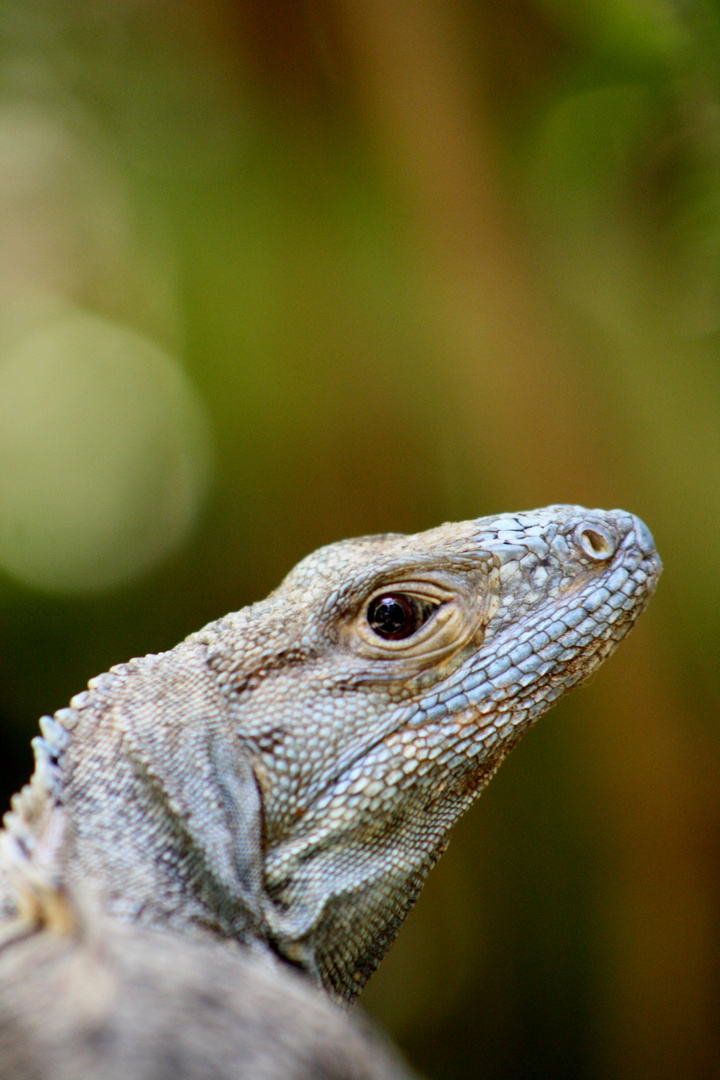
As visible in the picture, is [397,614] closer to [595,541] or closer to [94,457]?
[595,541]

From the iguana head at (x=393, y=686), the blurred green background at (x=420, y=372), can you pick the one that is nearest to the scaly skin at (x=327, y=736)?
the iguana head at (x=393, y=686)

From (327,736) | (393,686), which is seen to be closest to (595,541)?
(393,686)

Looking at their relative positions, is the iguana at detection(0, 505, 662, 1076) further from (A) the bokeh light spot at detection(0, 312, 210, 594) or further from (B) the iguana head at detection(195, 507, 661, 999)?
(A) the bokeh light spot at detection(0, 312, 210, 594)

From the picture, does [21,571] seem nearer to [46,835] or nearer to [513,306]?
[513,306]

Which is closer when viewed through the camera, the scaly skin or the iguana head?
the scaly skin

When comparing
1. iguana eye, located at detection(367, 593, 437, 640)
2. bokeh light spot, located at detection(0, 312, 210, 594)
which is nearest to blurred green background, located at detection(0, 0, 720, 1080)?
bokeh light spot, located at detection(0, 312, 210, 594)

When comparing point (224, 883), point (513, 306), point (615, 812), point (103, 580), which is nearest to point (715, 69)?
point (513, 306)
